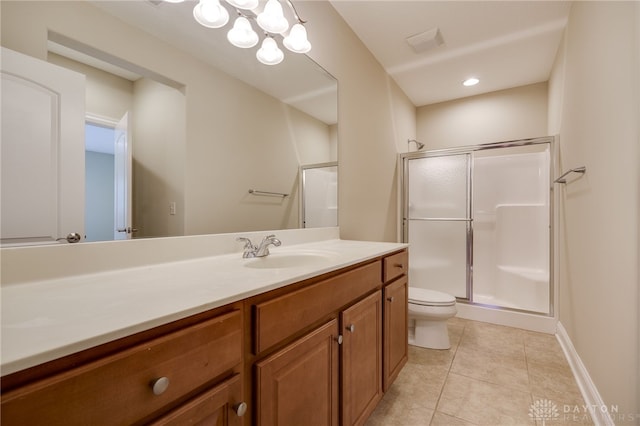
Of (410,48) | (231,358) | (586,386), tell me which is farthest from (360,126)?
(586,386)

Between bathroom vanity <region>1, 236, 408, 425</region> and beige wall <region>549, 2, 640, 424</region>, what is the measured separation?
35.8 inches

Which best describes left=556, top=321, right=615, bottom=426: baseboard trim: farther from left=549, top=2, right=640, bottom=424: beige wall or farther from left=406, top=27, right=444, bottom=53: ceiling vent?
left=406, top=27, right=444, bottom=53: ceiling vent

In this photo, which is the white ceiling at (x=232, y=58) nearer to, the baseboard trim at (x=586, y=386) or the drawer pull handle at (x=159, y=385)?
the drawer pull handle at (x=159, y=385)

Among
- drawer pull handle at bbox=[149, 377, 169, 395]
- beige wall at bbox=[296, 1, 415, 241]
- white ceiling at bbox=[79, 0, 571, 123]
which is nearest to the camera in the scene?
drawer pull handle at bbox=[149, 377, 169, 395]

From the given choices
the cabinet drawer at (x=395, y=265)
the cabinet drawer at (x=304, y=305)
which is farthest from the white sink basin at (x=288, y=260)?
the cabinet drawer at (x=395, y=265)

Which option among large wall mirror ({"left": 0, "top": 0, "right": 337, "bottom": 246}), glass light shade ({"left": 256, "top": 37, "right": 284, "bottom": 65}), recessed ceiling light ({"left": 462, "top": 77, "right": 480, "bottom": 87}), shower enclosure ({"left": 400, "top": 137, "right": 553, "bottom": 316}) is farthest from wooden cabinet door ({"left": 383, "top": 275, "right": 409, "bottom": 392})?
recessed ceiling light ({"left": 462, "top": 77, "right": 480, "bottom": 87})

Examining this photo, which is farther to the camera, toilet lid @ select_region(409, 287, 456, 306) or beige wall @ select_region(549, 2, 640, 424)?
toilet lid @ select_region(409, 287, 456, 306)

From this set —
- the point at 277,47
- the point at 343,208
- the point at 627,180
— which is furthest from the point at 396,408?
the point at 277,47

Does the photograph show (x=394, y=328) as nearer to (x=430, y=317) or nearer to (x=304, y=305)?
(x=430, y=317)

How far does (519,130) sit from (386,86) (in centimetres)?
159

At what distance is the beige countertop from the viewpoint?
1.33ft

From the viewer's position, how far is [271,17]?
4.26 ft

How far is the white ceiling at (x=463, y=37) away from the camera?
193cm

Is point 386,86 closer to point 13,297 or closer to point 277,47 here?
point 277,47
